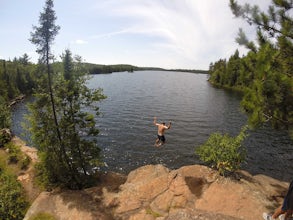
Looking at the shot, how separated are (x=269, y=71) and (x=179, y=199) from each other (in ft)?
21.7

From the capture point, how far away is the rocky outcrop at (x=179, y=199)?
8242 mm

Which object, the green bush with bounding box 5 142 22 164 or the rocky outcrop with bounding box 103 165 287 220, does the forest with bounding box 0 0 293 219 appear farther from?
the rocky outcrop with bounding box 103 165 287 220

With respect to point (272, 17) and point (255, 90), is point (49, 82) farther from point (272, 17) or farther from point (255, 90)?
point (272, 17)

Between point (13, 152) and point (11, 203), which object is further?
point (13, 152)

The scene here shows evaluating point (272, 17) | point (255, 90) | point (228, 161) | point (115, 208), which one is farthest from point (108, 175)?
point (272, 17)

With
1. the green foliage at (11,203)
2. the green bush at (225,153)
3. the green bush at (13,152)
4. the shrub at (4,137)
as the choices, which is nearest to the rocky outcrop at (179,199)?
the green bush at (225,153)

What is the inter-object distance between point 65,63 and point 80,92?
6.23 ft

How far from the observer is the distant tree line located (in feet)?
22.5

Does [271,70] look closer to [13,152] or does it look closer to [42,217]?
[42,217]

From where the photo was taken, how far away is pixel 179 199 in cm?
932

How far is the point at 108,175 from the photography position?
51.0ft

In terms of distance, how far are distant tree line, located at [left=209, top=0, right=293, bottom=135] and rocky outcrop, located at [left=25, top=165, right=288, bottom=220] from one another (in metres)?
3.43

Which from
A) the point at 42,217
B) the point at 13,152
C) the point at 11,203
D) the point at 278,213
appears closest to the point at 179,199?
the point at 278,213

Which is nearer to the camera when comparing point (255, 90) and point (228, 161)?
point (255, 90)
